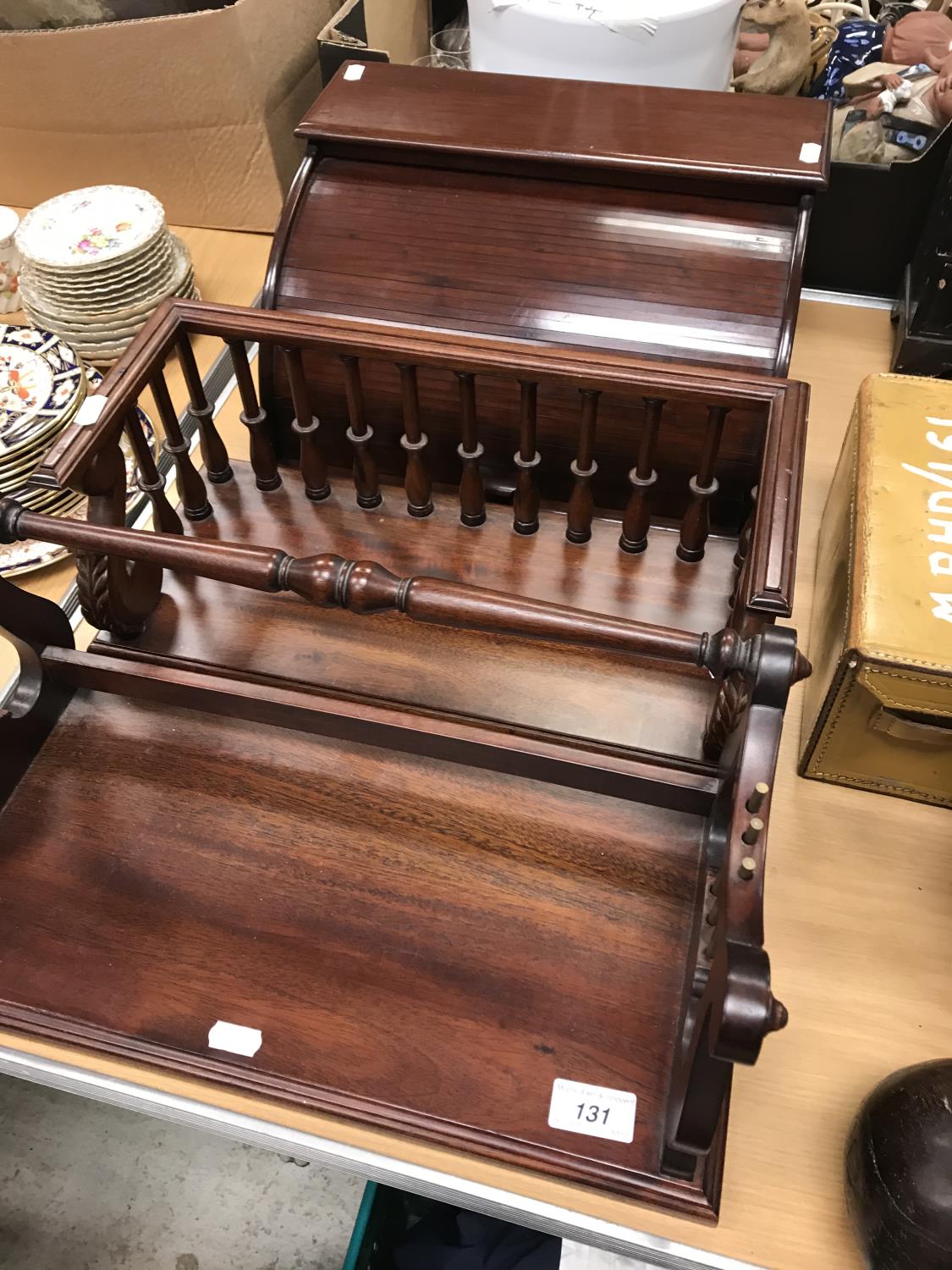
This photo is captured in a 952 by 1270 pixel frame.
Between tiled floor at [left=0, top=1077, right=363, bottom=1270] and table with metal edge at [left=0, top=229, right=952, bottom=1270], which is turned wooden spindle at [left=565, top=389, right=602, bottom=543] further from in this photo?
tiled floor at [left=0, top=1077, right=363, bottom=1270]

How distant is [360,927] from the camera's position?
96cm

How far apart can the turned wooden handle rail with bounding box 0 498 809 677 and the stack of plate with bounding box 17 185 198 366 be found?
Result: 2.33ft

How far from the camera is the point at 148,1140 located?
5.24 ft

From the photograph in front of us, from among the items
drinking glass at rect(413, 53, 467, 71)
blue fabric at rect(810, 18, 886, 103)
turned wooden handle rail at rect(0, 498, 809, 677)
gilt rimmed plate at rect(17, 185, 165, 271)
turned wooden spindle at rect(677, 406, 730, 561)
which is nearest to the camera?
turned wooden handle rail at rect(0, 498, 809, 677)

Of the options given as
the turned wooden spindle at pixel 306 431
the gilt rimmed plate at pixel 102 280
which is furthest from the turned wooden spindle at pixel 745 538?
the gilt rimmed plate at pixel 102 280

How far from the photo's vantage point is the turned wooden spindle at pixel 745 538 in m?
1.09

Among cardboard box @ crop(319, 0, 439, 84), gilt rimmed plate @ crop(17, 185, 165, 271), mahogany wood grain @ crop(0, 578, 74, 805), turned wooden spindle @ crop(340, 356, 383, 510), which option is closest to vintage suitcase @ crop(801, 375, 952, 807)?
turned wooden spindle @ crop(340, 356, 383, 510)

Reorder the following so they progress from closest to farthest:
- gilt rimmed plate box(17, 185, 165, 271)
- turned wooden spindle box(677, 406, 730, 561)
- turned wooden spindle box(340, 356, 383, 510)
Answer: turned wooden spindle box(677, 406, 730, 561) → turned wooden spindle box(340, 356, 383, 510) → gilt rimmed plate box(17, 185, 165, 271)

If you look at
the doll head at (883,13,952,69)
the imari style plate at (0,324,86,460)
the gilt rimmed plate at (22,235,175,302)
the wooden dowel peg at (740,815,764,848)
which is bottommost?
the imari style plate at (0,324,86,460)

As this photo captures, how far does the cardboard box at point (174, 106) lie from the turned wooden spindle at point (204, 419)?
620 mm

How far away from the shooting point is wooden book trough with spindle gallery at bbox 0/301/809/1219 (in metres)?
0.85

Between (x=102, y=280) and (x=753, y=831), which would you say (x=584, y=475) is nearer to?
(x=753, y=831)

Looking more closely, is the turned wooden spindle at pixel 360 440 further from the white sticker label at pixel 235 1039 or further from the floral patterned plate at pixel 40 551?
the white sticker label at pixel 235 1039

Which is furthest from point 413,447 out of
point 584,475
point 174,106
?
point 174,106
